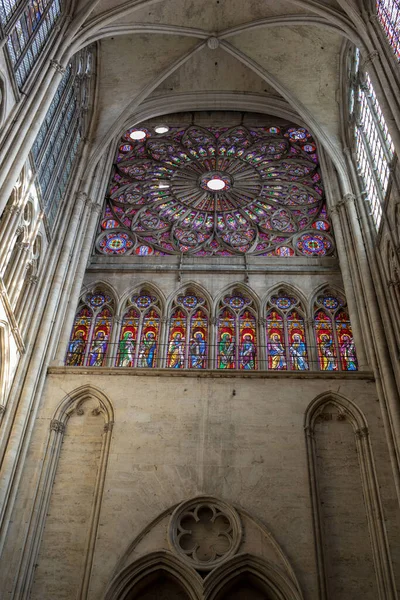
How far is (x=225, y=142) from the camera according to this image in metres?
19.0

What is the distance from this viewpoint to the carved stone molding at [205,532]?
9.89 meters

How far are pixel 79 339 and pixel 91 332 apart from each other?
320 millimetres

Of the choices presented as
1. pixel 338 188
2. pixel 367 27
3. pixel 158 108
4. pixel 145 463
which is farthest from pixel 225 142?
pixel 145 463

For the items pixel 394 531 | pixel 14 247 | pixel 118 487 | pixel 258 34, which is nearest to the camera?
pixel 394 531

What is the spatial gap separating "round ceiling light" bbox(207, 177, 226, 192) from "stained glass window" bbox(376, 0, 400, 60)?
639 cm

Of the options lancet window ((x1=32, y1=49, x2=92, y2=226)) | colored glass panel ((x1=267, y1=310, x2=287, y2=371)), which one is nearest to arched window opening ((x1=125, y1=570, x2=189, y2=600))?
colored glass panel ((x1=267, y1=310, x2=287, y2=371))

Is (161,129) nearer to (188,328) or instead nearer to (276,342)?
(188,328)

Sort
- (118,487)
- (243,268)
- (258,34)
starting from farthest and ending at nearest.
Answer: (258,34), (243,268), (118,487)

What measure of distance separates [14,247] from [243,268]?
18.9ft

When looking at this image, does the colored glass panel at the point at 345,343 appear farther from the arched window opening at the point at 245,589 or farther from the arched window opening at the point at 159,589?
the arched window opening at the point at 159,589

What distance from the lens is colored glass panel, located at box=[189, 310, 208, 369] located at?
13016 millimetres

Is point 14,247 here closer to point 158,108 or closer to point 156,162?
point 156,162

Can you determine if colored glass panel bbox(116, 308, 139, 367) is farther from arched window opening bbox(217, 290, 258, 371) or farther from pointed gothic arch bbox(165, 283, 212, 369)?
arched window opening bbox(217, 290, 258, 371)

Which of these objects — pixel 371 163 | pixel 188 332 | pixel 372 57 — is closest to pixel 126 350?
pixel 188 332
